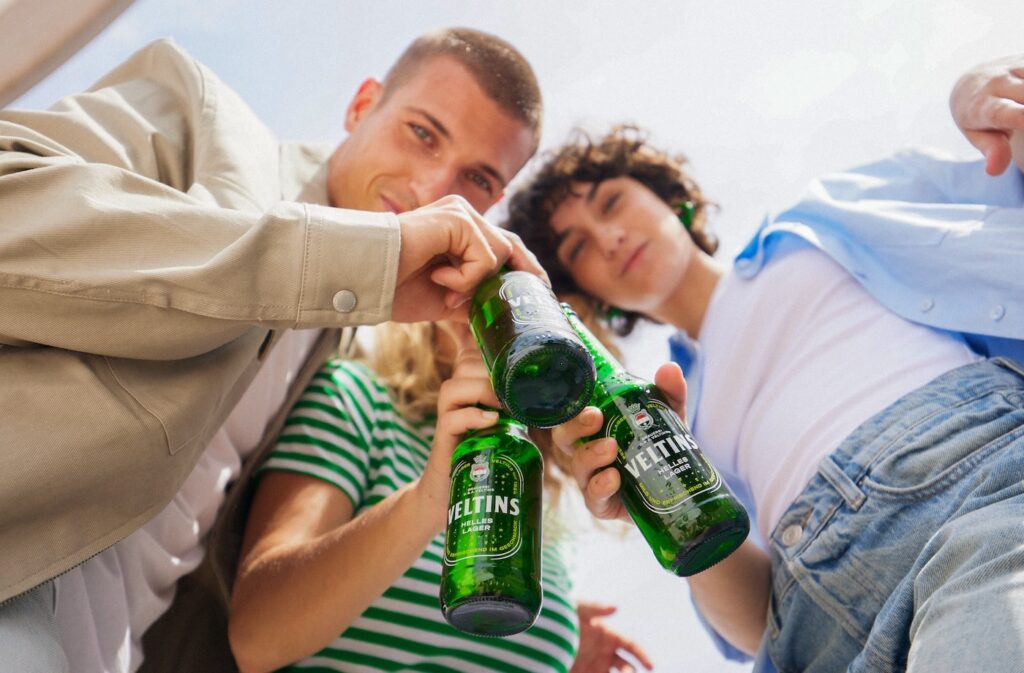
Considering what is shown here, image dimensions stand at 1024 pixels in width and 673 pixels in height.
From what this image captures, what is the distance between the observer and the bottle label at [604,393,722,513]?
699 mm

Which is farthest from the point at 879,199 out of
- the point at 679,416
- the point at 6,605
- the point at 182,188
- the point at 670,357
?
the point at 6,605

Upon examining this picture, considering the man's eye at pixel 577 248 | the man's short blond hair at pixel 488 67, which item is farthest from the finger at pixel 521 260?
the man's eye at pixel 577 248

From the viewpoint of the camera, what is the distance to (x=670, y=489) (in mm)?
698

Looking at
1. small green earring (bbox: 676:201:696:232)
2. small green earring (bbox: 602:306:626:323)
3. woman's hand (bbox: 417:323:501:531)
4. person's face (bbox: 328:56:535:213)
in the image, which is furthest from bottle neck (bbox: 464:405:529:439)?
small green earring (bbox: 676:201:696:232)

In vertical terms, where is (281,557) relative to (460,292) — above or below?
below

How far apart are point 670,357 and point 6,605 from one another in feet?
3.70

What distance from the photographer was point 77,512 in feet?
2.45

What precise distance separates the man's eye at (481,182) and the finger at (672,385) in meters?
0.61

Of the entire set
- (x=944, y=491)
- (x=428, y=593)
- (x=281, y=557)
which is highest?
(x=944, y=491)

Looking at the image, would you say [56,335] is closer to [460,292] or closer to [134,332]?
[134,332]

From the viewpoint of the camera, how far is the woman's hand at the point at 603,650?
4.45 ft

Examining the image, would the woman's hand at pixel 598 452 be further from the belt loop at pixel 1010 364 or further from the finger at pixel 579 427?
the belt loop at pixel 1010 364

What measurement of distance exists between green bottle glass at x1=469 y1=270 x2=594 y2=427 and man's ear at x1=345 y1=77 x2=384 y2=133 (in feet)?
2.78

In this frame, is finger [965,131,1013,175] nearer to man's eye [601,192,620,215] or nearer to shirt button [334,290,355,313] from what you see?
man's eye [601,192,620,215]
